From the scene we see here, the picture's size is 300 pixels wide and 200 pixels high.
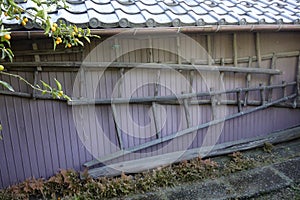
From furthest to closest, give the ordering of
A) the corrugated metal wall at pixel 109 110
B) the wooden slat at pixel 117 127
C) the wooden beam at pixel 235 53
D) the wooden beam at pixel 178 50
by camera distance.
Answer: the wooden beam at pixel 235 53
the wooden beam at pixel 178 50
the wooden slat at pixel 117 127
the corrugated metal wall at pixel 109 110

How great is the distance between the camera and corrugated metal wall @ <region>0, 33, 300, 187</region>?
3.64m

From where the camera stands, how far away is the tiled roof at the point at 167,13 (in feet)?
10.4

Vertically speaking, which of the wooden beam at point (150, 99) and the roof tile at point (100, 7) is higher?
the roof tile at point (100, 7)

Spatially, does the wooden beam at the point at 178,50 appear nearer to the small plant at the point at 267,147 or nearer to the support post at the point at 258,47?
the support post at the point at 258,47

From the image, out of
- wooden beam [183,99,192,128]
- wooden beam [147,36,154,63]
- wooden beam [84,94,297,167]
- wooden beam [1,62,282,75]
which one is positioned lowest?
wooden beam [84,94,297,167]

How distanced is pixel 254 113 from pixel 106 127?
9.23ft

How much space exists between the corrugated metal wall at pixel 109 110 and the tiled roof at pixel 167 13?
1.47 feet

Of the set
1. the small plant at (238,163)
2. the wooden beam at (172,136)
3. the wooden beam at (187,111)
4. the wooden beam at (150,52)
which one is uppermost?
the wooden beam at (150,52)

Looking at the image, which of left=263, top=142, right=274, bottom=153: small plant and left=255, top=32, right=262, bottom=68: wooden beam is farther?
left=263, top=142, right=274, bottom=153: small plant

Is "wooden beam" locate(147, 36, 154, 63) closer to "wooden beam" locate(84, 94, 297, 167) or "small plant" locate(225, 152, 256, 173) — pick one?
"wooden beam" locate(84, 94, 297, 167)

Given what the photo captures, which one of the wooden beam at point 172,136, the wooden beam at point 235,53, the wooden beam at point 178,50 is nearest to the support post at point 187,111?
the wooden beam at point 172,136

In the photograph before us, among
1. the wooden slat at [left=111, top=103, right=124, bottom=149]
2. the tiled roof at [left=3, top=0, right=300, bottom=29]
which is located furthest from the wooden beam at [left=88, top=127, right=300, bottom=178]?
the tiled roof at [left=3, top=0, right=300, bottom=29]

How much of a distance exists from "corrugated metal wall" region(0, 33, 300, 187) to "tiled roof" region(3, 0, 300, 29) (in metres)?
0.45

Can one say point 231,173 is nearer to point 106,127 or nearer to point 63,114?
point 106,127
